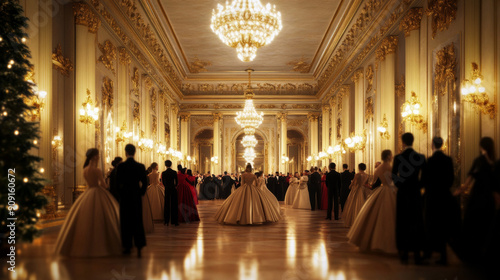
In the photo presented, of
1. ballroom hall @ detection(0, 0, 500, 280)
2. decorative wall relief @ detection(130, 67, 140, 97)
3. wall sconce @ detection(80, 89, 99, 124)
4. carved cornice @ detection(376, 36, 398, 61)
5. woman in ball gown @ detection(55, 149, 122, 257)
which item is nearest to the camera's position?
ballroom hall @ detection(0, 0, 500, 280)

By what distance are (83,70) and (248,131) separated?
1397 cm

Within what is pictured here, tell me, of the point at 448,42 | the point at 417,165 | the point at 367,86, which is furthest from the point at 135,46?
the point at 417,165

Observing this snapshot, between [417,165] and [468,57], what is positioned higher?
[468,57]

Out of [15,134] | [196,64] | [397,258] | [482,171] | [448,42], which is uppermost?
[196,64]

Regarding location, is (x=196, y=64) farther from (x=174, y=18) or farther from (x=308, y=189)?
(x=308, y=189)

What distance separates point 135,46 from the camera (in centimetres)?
1564

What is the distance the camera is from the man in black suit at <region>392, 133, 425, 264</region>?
5.66 meters

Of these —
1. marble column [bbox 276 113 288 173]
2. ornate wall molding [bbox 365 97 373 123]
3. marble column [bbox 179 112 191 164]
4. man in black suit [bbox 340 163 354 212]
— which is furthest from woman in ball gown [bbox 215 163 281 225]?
marble column [bbox 179 112 191 164]

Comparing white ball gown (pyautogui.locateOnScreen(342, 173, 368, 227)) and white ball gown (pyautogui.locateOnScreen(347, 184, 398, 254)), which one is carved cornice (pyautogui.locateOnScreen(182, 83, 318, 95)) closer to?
white ball gown (pyautogui.locateOnScreen(342, 173, 368, 227))

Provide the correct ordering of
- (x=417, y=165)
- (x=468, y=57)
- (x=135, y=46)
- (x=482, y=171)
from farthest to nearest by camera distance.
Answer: (x=135, y=46) < (x=468, y=57) < (x=417, y=165) < (x=482, y=171)

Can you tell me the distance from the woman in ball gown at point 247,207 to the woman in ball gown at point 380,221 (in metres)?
4.14

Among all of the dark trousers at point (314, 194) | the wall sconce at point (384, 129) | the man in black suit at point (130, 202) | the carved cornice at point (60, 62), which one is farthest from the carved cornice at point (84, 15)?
the dark trousers at point (314, 194)

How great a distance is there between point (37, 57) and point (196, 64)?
1610 cm

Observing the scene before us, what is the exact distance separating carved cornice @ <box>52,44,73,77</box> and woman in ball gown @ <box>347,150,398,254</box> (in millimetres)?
8019
